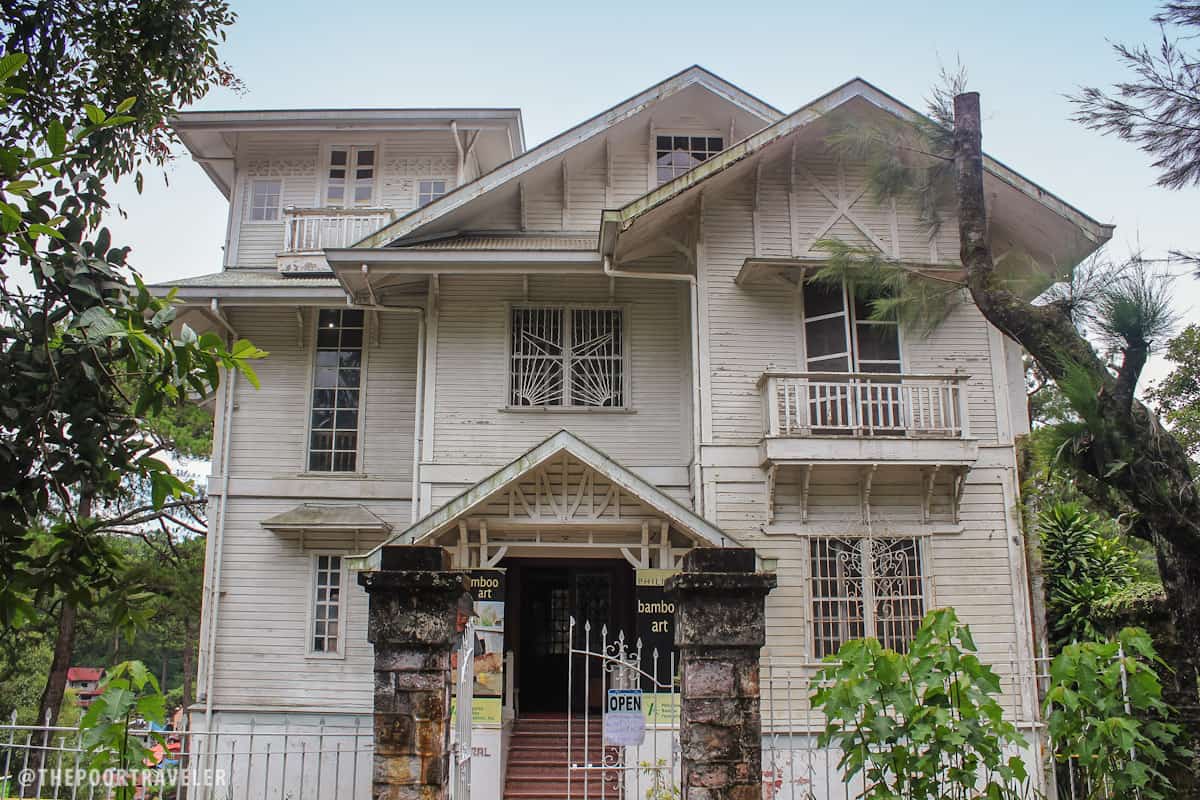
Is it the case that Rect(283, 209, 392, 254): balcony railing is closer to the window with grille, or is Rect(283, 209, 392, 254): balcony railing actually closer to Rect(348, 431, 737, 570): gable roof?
the window with grille

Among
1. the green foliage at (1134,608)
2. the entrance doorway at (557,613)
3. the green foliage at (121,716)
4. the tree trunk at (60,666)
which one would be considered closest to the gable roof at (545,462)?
the entrance doorway at (557,613)

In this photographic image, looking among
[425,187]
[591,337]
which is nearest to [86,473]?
[591,337]

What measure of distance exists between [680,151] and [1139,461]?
10.2 metres

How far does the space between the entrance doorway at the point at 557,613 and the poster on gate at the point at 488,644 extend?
10.6 feet

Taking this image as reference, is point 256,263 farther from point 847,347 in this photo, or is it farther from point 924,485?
point 924,485

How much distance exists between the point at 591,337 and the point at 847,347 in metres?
3.68

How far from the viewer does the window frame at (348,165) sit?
16.2m

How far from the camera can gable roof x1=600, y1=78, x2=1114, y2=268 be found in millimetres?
12656

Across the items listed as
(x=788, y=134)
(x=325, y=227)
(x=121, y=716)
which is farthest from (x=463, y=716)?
(x=325, y=227)

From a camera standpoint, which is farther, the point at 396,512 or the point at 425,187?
the point at 425,187

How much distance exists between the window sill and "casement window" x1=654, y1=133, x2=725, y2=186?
3949 mm

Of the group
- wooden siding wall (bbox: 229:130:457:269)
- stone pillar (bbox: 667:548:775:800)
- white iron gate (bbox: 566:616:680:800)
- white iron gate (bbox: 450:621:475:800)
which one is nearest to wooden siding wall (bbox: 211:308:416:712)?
wooden siding wall (bbox: 229:130:457:269)

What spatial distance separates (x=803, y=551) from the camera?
12609 mm

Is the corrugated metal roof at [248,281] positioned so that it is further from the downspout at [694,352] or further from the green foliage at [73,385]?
the green foliage at [73,385]
